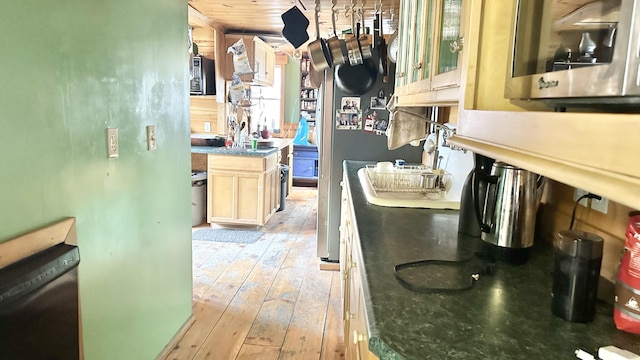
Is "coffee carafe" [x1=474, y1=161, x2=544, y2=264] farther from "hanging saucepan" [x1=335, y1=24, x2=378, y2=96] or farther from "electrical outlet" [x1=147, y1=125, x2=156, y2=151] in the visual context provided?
"hanging saucepan" [x1=335, y1=24, x2=378, y2=96]

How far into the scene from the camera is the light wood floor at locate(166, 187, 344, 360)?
2512mm

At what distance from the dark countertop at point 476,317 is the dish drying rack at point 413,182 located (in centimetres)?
91

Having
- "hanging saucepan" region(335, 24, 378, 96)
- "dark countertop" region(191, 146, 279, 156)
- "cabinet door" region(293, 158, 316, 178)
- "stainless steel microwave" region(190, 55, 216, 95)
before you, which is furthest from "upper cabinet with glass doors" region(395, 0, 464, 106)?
"cabinet door" region(293, 158, 316, 178)

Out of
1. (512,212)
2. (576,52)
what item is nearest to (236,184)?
(512,212)

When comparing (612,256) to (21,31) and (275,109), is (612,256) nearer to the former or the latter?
(21,31)

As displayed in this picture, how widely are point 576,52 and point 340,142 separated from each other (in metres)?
3.05

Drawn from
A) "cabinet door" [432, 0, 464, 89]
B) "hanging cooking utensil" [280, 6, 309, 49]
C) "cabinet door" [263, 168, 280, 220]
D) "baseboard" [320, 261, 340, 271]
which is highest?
"hanging cooking utensil" [280, 6, 309, 49]

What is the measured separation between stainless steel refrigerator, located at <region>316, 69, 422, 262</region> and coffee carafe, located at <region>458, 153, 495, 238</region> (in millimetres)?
1959

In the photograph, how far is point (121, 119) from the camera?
1832 millimetres

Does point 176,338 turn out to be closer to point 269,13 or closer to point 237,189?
point 237,189

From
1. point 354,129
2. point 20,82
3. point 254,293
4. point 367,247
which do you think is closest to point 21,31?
point 20,82

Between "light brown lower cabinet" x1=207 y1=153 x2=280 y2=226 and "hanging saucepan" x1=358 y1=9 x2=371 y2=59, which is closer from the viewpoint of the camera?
"hanging saucepan" x1=358 y1=9 x2=371 y2=59

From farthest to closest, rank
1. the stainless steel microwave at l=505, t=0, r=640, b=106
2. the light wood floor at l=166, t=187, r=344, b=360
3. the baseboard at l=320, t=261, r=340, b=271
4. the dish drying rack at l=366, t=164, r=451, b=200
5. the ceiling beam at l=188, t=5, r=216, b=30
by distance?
1. the ceiling beam at l=188, t=5, r=216, b=30
2. the baseboard at l=320, t=261, r=340, b=271
3. the light wood floor at l=166, t=187, r=344, b=360
4. the dish drying rack at l=366, t=164, r=451, b=200
5. the stainless steel microwave at l=505, t=0, r=640, b=106

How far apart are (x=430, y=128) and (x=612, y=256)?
80.0 inches
